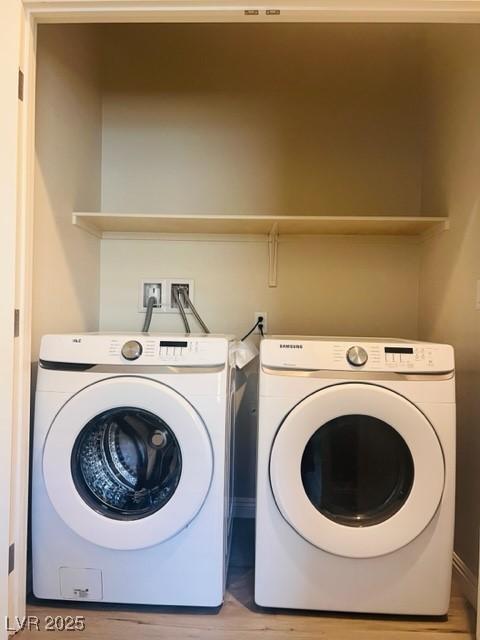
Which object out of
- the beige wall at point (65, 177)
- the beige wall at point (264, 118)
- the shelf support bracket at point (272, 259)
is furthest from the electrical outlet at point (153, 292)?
the shelf support bracket at point (272, 259)

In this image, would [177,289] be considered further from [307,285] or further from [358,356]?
[358,356]

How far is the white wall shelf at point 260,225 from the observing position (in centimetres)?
182

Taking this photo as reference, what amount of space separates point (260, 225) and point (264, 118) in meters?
0.61

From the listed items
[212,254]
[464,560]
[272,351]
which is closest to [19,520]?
[272,351]

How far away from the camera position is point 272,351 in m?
1.37

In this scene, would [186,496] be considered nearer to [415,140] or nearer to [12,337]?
[12,337]

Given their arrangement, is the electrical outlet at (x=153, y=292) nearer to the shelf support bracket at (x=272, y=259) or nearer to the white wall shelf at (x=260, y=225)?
the white wall shelf at (x=260, y=225)

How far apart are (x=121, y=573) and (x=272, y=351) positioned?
0.86m

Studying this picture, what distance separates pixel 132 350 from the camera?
4.44 feet

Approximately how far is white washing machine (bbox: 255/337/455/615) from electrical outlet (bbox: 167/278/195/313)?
2.85ft

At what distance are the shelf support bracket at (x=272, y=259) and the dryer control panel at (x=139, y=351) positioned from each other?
840 millimetres

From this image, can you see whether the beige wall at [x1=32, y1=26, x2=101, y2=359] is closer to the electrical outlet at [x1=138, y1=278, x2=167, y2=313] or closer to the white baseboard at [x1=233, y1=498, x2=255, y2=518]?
the electrical outlet at [x1=138, y1=278, x2=167, y2=313]

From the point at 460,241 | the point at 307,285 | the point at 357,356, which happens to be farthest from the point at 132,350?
the point at 460,241

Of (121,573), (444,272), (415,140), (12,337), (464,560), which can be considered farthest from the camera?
(415,140)
